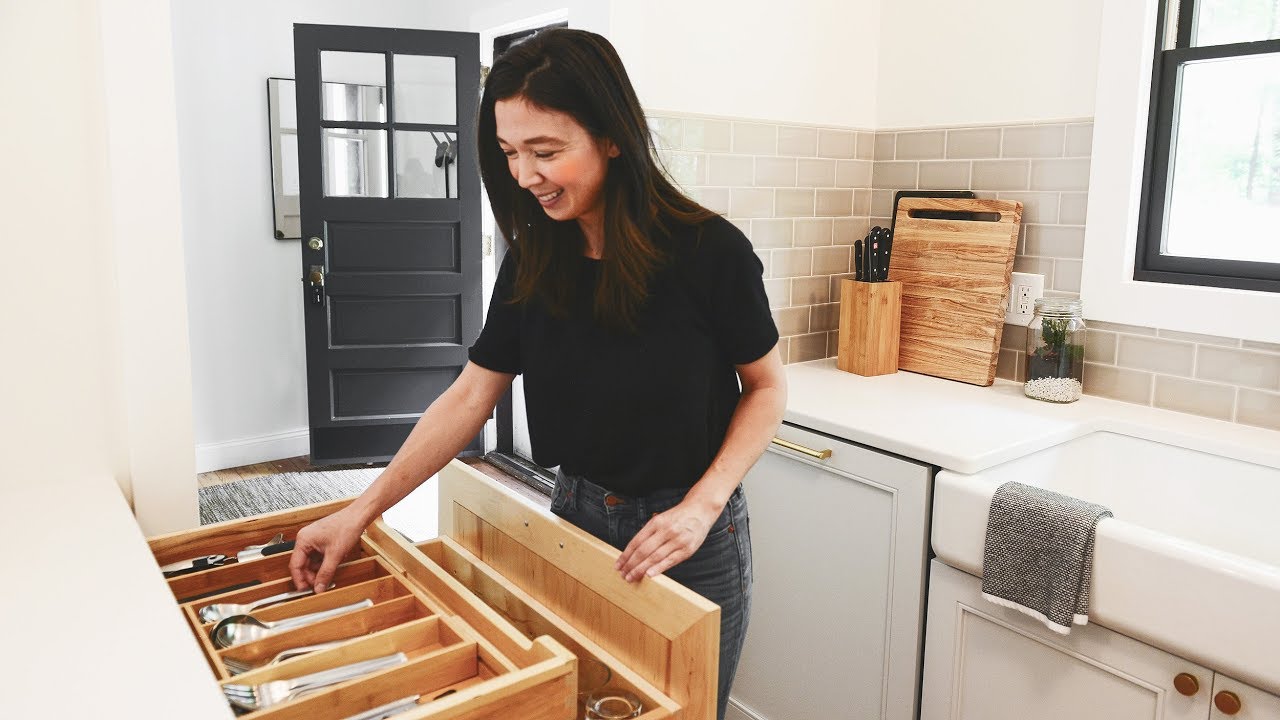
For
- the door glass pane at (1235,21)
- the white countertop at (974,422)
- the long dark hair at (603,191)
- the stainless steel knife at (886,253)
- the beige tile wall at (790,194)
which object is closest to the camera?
the long dark hair at (603,191)

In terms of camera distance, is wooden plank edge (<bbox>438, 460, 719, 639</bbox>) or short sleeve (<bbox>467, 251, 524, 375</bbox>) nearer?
wooden plank edge (<bbox>438, 460, 719, 639</bbox>)

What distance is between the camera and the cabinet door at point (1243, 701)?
1.38m

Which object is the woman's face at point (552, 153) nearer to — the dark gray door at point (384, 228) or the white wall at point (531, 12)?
the white wall at point (531, 12)

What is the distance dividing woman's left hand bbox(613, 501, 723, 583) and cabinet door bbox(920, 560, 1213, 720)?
29.7 inches

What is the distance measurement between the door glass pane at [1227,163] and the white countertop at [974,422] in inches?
15.7

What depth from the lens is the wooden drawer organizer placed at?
958 millimetres

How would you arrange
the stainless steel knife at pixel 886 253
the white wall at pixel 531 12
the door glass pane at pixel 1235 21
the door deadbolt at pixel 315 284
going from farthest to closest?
the door deadbolt at pixel 315 284 < the white wall at pixel 531 12 < the stainless steel knife at pixel 886 253 < the door glass pane at pixel 1235 21

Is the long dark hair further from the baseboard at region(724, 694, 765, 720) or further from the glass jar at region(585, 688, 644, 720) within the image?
the baseboard at region(724, 694, 765, 720)

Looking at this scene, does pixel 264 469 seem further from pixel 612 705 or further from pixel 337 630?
pixel 612 705

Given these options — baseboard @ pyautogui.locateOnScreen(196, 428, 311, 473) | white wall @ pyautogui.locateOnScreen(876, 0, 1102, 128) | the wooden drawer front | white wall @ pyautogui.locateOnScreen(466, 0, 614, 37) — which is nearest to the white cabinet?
the wooden drawer front

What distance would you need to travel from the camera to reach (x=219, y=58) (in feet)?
14.0

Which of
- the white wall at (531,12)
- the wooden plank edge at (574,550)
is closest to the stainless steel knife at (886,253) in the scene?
the white wall at (531,12)

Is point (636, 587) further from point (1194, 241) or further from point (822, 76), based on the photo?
point (822, 76)

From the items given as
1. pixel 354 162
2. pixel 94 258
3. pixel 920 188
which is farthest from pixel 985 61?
pixel 354 162
